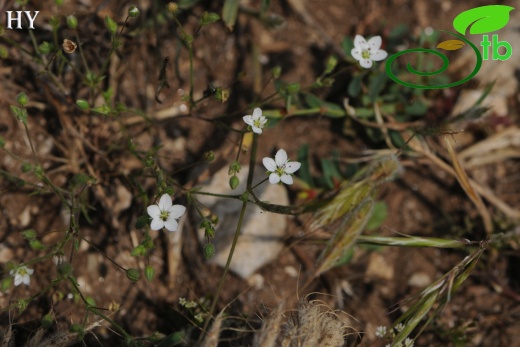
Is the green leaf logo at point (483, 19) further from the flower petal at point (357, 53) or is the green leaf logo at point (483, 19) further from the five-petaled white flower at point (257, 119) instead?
the five-petaled white flower at point (257, 119)

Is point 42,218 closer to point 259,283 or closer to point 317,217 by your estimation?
point 259,283

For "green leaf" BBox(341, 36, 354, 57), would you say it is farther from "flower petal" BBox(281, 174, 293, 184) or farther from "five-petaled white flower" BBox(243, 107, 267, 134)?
"flower petal" BBox(281, 174, 293, 184)

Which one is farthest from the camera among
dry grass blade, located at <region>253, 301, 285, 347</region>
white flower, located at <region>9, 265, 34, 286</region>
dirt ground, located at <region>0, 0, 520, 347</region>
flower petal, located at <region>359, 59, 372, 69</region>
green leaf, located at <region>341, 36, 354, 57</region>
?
green leaf, located at <region>341, 36, 354, 57</region>

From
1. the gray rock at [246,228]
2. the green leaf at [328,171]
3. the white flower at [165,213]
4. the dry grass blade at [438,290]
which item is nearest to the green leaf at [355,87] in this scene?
the green leaf at [328,171]

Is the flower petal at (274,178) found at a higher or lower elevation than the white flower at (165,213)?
higher

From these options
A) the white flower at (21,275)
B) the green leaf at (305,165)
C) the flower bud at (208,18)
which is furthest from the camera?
the green leaf at (305,165)

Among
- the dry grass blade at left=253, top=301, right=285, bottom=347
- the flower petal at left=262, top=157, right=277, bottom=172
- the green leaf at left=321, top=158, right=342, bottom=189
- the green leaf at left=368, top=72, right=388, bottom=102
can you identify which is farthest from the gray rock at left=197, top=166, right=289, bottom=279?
the dry grass blade at left=253, top=301, right=285, bottom=347

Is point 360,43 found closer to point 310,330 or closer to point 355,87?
point 355,87
